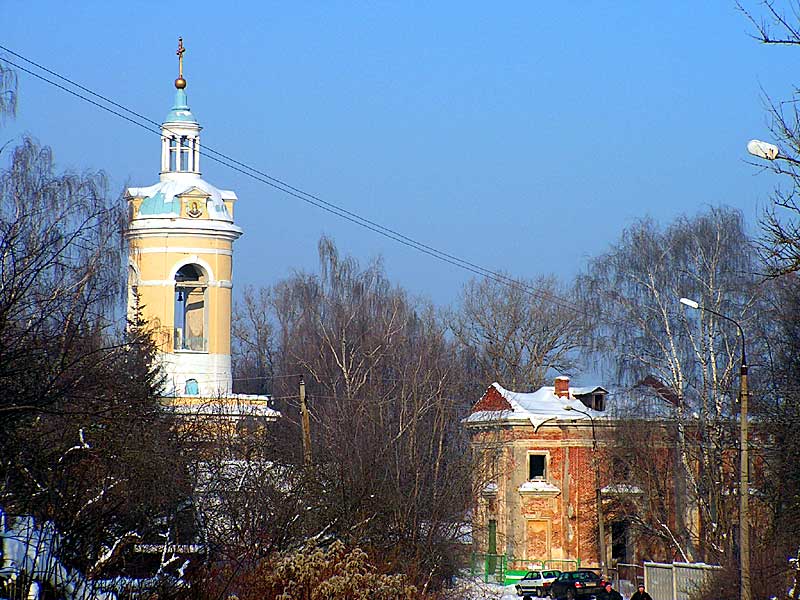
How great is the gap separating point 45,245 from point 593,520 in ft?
128

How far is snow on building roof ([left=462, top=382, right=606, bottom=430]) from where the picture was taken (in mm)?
49062

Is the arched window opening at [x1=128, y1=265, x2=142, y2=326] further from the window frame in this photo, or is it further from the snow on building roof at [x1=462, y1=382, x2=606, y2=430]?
the window frame

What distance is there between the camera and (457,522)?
2695cm

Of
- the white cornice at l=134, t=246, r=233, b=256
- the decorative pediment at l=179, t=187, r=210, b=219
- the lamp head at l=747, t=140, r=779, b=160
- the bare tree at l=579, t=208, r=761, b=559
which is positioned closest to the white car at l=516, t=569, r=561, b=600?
the bare tree at l=579, t=208, r=761, b=559

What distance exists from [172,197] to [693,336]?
63.2 ft

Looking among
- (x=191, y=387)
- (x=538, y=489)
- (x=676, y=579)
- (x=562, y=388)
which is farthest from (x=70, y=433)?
(x=562, y=388)

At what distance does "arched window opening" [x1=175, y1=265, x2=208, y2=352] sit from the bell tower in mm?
38

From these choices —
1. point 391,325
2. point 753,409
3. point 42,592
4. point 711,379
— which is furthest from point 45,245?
point 391,325

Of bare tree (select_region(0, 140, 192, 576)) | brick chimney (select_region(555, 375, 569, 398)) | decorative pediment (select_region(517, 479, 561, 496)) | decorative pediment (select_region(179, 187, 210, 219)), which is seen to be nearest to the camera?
bare tree (select_region(0, 140, 192, 576))

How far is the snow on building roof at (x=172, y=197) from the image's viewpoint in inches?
1889

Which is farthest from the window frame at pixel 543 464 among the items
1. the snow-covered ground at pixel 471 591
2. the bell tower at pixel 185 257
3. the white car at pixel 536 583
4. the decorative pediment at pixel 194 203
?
the snow-covered ground at pixel 471 591

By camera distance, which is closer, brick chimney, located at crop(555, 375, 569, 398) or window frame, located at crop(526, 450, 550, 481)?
Result: window frame, located at crop(526, 450, 550, 481)

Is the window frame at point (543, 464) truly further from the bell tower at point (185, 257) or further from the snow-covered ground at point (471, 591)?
the snow-covered ground at point (471, 591)

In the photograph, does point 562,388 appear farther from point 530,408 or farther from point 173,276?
point 173,276
